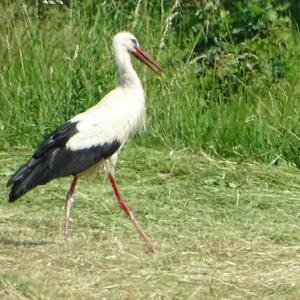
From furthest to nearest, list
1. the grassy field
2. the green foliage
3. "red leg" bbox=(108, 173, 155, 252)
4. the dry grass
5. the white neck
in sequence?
the green foliage, the white neck, "red leg" bbox=(108, 173, 155, 252), the grassy field, the dry grass

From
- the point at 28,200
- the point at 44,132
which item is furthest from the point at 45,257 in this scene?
the point at 44,132

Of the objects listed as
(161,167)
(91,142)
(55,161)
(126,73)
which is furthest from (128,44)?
(161,167)

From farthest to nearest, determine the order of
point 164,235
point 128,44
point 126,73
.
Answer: point 128,44
point 126,73
point 164,235

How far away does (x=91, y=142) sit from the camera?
6.03 metres

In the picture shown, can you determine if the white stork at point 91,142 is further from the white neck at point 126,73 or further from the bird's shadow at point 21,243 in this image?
the bird's shadow at point 21,243

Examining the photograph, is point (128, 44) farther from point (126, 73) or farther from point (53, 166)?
point (53, 166)

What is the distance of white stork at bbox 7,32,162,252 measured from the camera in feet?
19.4

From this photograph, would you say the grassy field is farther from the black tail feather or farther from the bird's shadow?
the black tail feather

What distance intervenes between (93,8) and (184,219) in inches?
135

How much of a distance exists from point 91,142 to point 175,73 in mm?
2829

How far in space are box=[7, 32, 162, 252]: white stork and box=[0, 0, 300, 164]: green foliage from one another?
1.61 metres

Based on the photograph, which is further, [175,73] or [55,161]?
[175,73]

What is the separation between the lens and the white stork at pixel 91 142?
591 cm

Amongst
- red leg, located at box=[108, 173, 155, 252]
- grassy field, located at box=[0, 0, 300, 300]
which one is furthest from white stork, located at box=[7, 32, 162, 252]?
grassy field, located at box=[0, 0, 300, 300]
